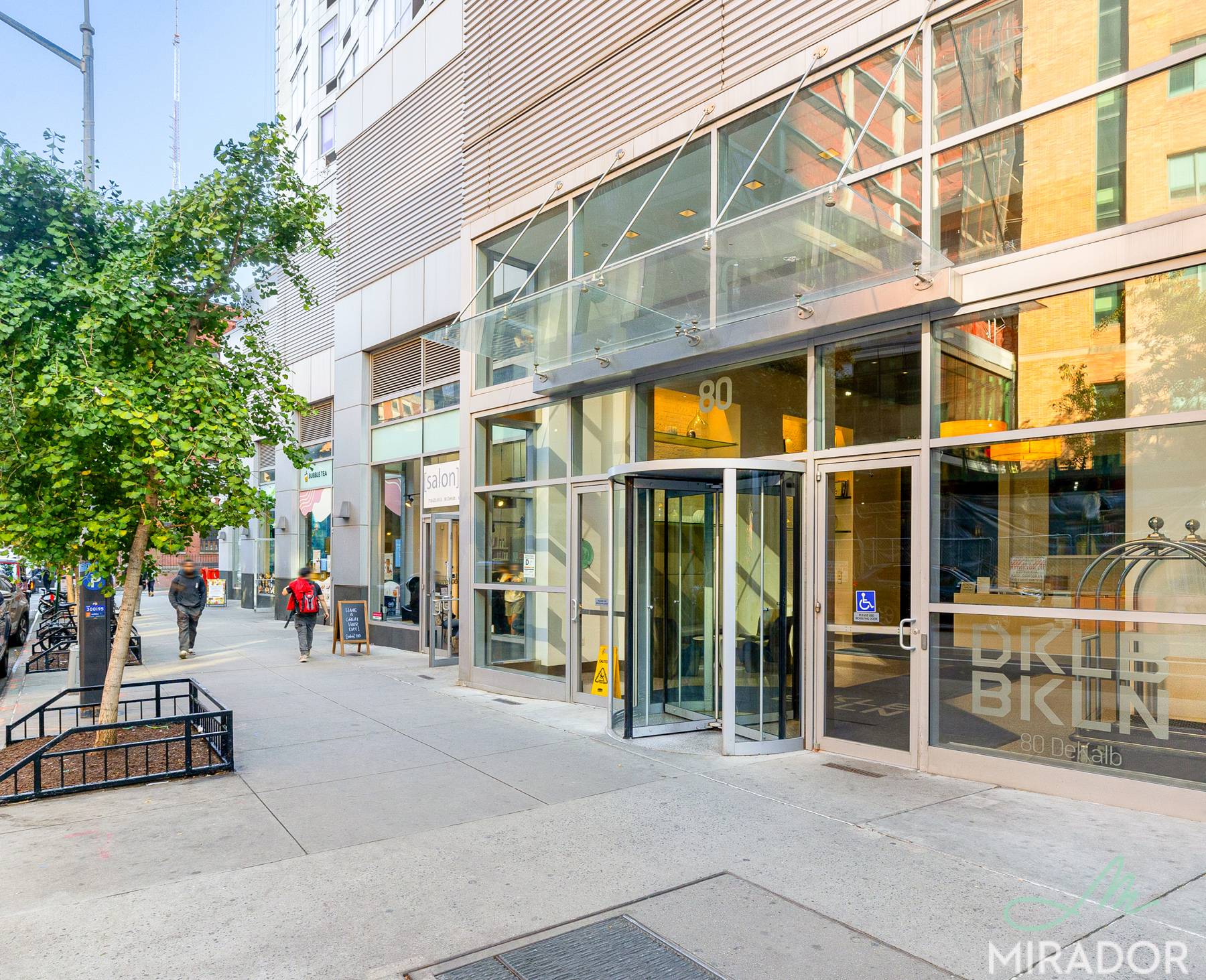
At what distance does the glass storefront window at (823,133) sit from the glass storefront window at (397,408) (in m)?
9.21

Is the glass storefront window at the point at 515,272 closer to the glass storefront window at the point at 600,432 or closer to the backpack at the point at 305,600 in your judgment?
the glass storefront window at the point at 600,432

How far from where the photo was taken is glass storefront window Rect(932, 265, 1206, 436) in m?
5.91

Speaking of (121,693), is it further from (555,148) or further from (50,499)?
(555,148)

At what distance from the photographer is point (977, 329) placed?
695cm

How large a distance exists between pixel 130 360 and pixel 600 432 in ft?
16.8

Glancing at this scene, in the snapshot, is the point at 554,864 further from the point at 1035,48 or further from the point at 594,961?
the point at 1035,48

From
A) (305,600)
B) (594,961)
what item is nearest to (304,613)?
(305,600)

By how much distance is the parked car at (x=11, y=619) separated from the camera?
13594 millimetres

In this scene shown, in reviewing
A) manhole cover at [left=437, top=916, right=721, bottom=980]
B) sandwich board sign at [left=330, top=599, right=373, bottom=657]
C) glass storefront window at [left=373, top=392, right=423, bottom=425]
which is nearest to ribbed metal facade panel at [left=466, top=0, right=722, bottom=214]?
glass storefront window at [left=373, top=392, right=423, bottom=425]

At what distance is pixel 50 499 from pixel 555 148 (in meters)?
7.23

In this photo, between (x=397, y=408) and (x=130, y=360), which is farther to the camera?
(x=397, y=408)

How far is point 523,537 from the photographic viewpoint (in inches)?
448

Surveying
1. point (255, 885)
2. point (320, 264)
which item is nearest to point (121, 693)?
point (255, 885)

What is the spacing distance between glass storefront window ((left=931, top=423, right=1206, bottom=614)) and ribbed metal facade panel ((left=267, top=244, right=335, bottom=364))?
16353 mm
